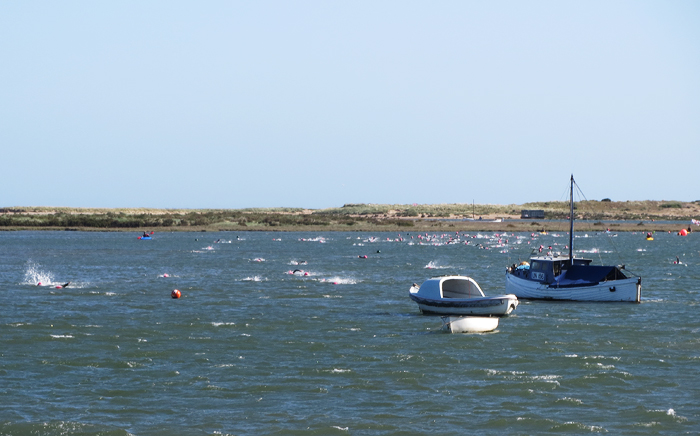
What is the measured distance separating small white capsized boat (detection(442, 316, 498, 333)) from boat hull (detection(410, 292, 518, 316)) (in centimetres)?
335

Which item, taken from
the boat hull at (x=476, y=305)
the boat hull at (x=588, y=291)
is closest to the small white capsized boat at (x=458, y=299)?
the boat hull at (x=476, y=305)

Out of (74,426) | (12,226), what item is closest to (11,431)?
(74,426)

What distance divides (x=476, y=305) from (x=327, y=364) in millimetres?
11811

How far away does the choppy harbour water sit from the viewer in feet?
70.0

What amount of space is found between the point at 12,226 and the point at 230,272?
109587 mm

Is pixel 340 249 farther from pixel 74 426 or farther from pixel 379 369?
pixel 74 426

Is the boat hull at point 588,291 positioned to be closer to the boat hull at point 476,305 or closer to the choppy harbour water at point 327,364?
the choppy harbour water at point 327,364

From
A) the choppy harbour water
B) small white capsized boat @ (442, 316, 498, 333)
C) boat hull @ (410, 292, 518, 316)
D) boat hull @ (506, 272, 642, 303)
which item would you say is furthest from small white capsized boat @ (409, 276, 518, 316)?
boat hull @ (506, 272, 642, 303)

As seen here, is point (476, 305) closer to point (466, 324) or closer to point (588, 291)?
point (466, 324)

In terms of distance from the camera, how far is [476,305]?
37.7 meters

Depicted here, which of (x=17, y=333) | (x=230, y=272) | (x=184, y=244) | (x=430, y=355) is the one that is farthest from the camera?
A: (x=184, y=244)

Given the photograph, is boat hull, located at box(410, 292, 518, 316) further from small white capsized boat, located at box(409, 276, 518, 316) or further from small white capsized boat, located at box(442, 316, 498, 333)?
small white capsized boat, located at box(442, 316, 498, 333)

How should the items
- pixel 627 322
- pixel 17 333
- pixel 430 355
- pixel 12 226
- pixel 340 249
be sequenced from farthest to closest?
1. pixel 12 226
2. pixel 340 249
3. pixel 627 322
4. pixel 17 333
5. pixel 430 355

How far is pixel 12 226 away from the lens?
6363 inches
